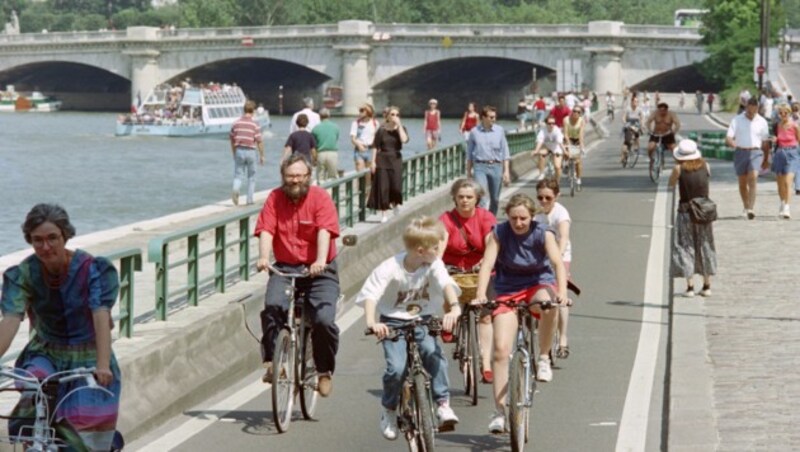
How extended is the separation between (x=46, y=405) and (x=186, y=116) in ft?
291

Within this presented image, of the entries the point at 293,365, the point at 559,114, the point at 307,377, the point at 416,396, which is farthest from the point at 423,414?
the point at 559,114

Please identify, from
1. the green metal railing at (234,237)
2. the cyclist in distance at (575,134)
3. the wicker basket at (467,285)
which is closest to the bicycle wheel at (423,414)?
the wicker basket at (467,285)

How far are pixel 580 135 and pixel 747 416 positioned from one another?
22.0m

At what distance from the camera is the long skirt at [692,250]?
54.5 ft

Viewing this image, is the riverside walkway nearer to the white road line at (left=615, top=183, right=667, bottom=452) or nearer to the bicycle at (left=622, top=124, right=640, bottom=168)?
the white road line at (left=615, top=183, right=667, bottom=452)

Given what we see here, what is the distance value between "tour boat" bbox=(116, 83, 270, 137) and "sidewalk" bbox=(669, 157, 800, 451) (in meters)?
72.4

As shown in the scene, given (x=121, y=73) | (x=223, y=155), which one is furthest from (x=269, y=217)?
(x=121, y=73)

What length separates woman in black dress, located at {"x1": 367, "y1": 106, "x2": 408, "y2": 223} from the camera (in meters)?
23.1

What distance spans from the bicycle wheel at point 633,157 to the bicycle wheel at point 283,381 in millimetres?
32586

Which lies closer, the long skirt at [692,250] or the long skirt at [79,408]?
the long skirt at [79,408]

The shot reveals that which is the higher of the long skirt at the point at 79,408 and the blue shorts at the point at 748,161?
the long skirt at the point at 79,408

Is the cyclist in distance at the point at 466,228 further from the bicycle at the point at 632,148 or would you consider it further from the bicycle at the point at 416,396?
the bicycle at the point at 632,148

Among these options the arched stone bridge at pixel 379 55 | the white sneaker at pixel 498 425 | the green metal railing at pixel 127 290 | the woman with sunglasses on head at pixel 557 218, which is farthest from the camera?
the arched stone bridge at pixel 379 55

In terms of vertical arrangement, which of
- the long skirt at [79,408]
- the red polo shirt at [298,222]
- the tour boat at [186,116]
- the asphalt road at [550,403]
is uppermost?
the red polo shirt at [298,222]
